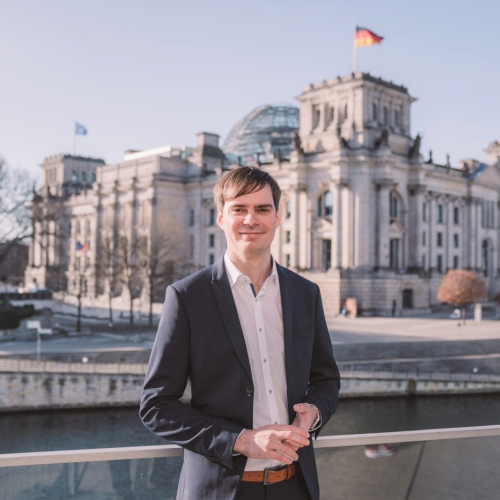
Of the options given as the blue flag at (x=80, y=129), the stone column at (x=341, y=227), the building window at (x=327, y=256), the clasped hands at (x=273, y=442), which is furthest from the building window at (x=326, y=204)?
the clasped hands at (x=273, y=442)

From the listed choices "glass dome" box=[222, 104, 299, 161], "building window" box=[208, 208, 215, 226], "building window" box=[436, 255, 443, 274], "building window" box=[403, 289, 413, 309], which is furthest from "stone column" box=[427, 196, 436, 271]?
"glass dome" box=[222, 104, 299, 161]

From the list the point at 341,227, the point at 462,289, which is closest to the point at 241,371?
the point at 462,289

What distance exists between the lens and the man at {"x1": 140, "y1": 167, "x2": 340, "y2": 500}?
11.8 feet

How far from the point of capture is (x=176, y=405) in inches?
143

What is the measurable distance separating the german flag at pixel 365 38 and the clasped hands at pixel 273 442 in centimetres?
6344

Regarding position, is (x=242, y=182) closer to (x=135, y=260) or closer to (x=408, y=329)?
(x=408, y=329)

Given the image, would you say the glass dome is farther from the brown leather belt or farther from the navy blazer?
the brown leather belt

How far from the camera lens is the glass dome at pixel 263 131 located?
324 ft

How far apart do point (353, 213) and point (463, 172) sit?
70.9ft

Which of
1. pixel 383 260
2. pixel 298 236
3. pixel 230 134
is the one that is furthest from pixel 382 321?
pixel 230 134

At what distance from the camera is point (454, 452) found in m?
5.07

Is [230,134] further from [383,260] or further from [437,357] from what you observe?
[437,357]

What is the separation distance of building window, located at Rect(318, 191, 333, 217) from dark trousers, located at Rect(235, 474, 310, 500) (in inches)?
2434

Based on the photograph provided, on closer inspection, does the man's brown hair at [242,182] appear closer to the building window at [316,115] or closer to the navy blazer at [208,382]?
the navy blazer at [208,382]
